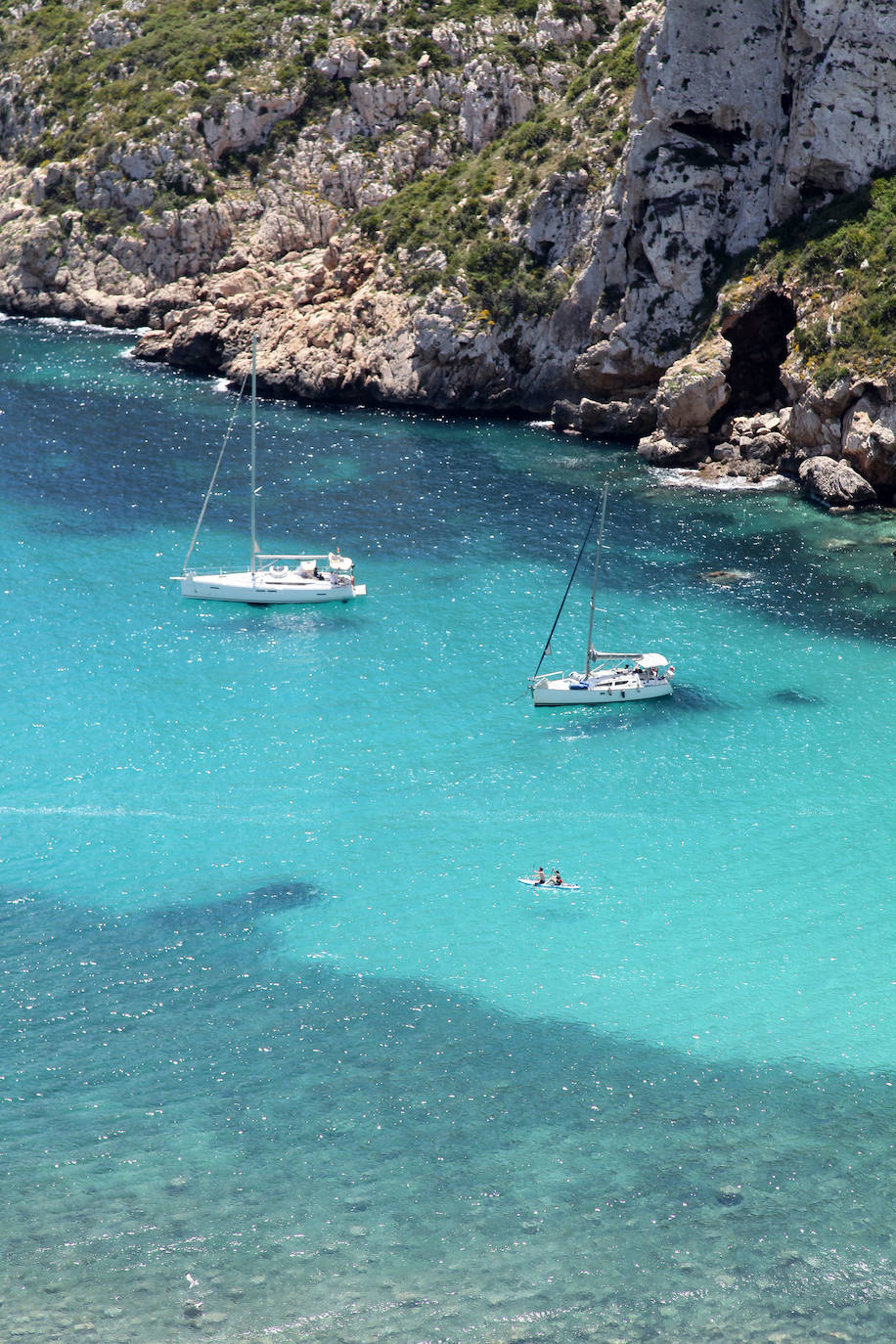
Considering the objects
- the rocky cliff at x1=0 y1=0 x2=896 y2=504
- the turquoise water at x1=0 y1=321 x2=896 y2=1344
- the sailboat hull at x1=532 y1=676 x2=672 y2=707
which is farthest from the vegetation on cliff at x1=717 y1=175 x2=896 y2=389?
the sailboat hull at x1=532 y1=676 x2=672 y2=707

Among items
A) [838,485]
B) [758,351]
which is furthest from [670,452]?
[838,485]

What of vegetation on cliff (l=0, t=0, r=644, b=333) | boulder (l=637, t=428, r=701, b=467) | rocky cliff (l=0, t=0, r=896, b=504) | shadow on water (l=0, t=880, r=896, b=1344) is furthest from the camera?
vegetation on cliff (l=0, t=0, r=644, b=333)

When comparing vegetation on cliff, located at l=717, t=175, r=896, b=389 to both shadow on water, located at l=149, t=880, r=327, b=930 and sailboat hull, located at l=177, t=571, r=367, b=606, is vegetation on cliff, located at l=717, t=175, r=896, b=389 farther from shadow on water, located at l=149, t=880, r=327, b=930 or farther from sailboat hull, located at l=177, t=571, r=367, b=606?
shadow on water, located at l=149, t=880, r=327, b=930

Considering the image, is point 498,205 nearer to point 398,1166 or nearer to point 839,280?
point 839,280

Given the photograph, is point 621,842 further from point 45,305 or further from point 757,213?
point 45,305

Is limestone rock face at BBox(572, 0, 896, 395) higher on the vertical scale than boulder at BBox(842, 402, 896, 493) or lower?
higher

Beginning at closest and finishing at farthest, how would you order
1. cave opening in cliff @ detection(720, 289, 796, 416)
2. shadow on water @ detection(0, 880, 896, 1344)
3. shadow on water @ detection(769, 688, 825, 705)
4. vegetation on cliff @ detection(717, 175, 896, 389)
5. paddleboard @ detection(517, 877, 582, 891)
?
shadow on water @ detection(0, 880, 896, 1344)
paddleboard @ detection(517, 877, 582, 891)
shadow on water @ detection(769, 688, 825, 705)
vegetation on cliff @ detection(717, 175, 896, 389)
cave opening in cliff @ detection(720, 289, 796, 416)
